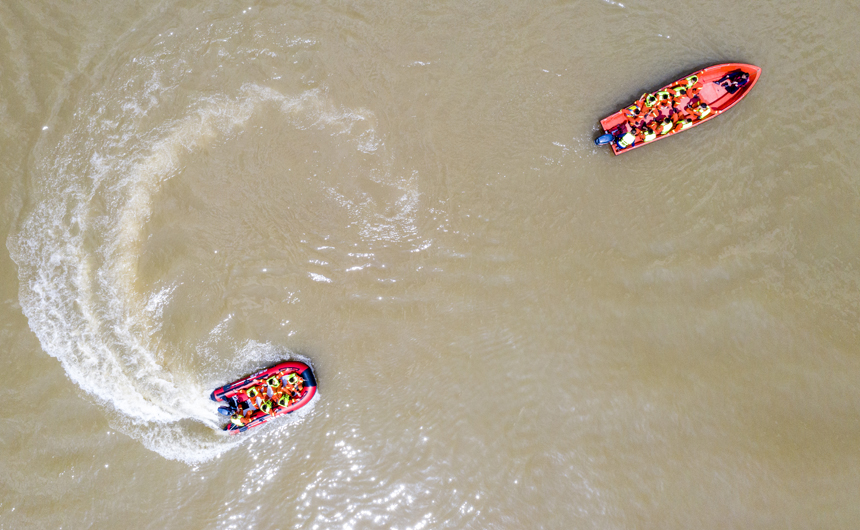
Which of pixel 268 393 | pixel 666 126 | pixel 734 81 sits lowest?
pixel 268 393

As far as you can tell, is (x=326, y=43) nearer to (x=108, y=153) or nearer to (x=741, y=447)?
(x=108, y=153)

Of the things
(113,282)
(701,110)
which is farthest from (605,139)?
(113,282)

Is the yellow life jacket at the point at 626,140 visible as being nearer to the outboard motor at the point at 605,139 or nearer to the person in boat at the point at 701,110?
the outboard motor at the point at 605,139

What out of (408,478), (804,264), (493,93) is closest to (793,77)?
(804,264)

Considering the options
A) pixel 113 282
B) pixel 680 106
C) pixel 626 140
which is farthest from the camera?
pixel 680 106

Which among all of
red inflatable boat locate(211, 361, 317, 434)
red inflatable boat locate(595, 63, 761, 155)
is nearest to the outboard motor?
red inflatable boat locate(595, 63, 761, 155)

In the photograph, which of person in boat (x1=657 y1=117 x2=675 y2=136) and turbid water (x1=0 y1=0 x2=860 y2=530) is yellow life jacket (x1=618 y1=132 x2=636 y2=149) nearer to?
turbid water (x1=0 y1=0 x2=860 y2=530)

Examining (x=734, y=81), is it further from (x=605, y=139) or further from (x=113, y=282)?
(x=113, y=282)

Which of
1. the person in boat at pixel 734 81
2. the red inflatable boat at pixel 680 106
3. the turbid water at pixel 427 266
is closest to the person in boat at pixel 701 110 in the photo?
the red inflatable boat at pixel 680 106
